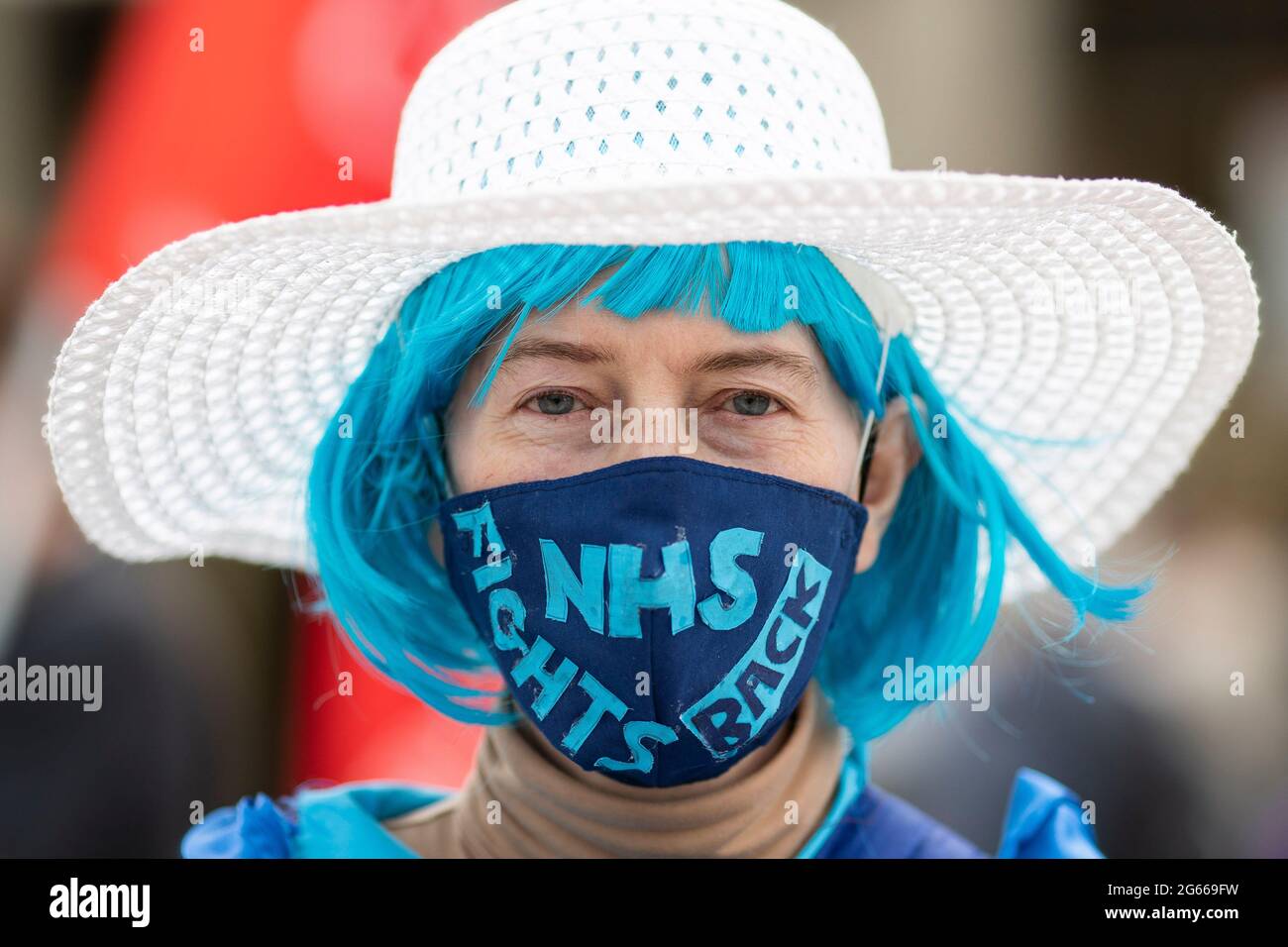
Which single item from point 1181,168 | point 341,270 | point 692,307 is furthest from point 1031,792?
point 1181,168

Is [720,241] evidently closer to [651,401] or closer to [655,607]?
[651,401]

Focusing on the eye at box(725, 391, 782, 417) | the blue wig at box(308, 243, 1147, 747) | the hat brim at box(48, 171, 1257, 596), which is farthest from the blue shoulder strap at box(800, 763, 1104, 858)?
the eye at box(725, 391, 782, 417)

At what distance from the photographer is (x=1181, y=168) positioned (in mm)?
4172

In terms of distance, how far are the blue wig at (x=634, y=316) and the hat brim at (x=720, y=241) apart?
6 centimetres

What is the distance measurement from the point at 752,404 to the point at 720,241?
0.84ft

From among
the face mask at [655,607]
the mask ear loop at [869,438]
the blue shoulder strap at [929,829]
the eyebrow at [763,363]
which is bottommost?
the blue shoulder strap at [929,829]

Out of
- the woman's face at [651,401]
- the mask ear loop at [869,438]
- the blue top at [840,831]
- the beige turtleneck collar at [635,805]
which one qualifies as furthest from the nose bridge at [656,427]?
the blue top at [840,831]

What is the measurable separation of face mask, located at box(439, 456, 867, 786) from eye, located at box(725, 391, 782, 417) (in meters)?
0.10

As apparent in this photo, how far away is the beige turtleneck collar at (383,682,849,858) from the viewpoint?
1.78m

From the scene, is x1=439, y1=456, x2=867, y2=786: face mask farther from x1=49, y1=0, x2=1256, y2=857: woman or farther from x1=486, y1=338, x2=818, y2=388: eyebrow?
x1=486, y1=338, x2=818, y2=388: eyebrow

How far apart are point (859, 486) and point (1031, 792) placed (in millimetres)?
574

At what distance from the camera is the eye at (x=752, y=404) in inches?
68.0

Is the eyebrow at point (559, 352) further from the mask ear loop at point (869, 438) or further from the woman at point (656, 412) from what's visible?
the mask ear loop at point (869, 438)

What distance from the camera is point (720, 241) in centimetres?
161
